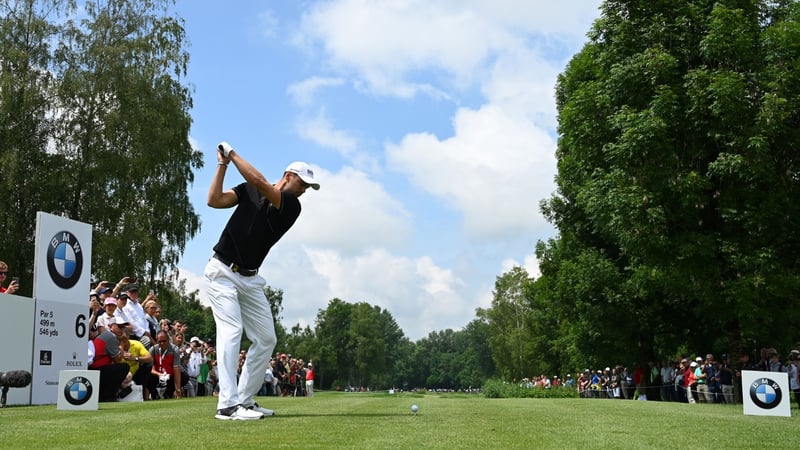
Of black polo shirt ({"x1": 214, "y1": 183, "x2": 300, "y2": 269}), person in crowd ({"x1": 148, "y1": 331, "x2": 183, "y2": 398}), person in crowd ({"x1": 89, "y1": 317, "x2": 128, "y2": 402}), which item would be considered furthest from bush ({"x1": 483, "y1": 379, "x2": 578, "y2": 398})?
black polo shirt ({"x1": 214, "y1": 183, "x2": 300, "y2": 269})

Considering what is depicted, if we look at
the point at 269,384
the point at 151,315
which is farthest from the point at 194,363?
the point at 269,384

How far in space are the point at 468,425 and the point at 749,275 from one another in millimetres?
17830

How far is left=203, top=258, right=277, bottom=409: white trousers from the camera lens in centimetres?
817

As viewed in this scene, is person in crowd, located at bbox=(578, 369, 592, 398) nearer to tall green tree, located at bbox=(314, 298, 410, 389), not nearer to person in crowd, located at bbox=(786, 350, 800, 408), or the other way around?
Answer: person in crowd, located at bbox=(786, 350, 800, 408)

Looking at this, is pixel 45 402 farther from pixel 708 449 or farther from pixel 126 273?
pixel 126 273

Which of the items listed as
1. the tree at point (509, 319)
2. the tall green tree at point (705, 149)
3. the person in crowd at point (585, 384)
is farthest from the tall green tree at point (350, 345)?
the tall green tree at point (705, 149)

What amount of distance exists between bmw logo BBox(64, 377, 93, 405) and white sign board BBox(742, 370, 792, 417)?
9.62 meters

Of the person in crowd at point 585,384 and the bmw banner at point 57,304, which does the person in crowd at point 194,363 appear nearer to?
the bmw banner at point 57,304

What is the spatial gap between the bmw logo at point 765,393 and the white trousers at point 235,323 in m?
8.16

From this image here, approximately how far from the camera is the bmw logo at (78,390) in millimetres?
10383

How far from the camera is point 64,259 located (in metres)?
14.9

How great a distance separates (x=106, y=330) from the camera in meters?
15.2

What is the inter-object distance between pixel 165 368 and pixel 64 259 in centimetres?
457

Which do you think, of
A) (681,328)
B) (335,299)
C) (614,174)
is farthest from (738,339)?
(335,299)
